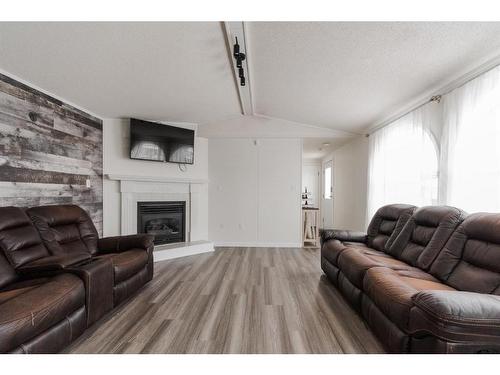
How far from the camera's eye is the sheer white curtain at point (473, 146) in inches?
77.9

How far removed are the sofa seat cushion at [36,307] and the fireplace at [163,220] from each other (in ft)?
→ 7.73

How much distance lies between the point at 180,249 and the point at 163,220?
28.0 inches

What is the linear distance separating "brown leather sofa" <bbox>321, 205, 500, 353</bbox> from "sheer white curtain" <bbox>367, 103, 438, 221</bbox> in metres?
0.41

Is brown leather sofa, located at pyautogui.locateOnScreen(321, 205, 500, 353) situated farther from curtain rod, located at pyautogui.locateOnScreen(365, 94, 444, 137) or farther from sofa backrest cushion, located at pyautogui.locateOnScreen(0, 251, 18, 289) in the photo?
sofa backrest cushion, located at pyautogui.locateOnScreen(0, 251, 18, 289)

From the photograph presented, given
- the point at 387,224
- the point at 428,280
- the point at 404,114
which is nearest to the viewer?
the point at 428,280

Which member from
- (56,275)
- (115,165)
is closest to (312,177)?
(115,165)

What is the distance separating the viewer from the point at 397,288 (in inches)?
60.1

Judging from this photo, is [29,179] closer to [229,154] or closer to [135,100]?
[135,100]

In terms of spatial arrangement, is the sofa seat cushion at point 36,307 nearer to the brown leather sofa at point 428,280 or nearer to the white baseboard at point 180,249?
the white baseboard at point 180,249

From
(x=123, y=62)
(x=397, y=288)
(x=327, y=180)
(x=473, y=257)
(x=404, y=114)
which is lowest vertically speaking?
(x=397, y=288)

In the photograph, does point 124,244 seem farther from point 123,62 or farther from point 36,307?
point 123,62

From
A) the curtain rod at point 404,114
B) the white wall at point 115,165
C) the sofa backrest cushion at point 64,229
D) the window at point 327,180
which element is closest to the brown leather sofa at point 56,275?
the sofa backrest cushion at point 64,229

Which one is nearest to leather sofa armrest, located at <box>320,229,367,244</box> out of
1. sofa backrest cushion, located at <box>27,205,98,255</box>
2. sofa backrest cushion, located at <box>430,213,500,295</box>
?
sofa backrest cushion, located at <box>430,213,500,295</box>
